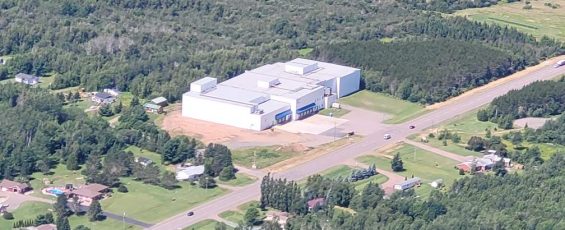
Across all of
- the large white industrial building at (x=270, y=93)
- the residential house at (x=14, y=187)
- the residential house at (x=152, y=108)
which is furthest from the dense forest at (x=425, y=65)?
the residential house at (x=14, y=187)

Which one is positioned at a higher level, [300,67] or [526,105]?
[300,67]

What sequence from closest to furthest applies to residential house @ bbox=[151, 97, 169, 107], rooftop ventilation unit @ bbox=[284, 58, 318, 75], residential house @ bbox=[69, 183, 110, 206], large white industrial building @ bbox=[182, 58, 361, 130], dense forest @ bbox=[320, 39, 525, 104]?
residential house @ bbox=[69, 183, 110, 206] → large white industrial building @ bbox=[182, 58, 361, 130] → residential house @ bbox=[151, 97, 169, 107] → rooftop ventilation unit @ bbox=[284, 58, 318, 75] → dense forest @ bbox=[320, 39, 525, 104]

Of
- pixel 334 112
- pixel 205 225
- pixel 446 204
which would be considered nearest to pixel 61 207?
pixel 205 225

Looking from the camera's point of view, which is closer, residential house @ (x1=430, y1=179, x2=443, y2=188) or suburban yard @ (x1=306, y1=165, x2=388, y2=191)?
residential house @ (x1=430, y1=179, x2=443, y2=188)

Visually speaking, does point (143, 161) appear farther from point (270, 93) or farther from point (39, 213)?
point (270, 93)

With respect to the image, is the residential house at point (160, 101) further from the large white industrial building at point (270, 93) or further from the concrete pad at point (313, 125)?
the concrete pad at point (313, 125)

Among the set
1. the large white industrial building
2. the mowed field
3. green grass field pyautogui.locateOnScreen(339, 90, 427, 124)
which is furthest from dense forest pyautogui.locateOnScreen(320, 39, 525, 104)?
the mowed field

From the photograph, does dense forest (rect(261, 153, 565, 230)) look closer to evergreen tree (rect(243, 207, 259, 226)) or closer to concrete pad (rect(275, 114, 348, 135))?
evergreen tree (rect(243, 207, 259, 226))
